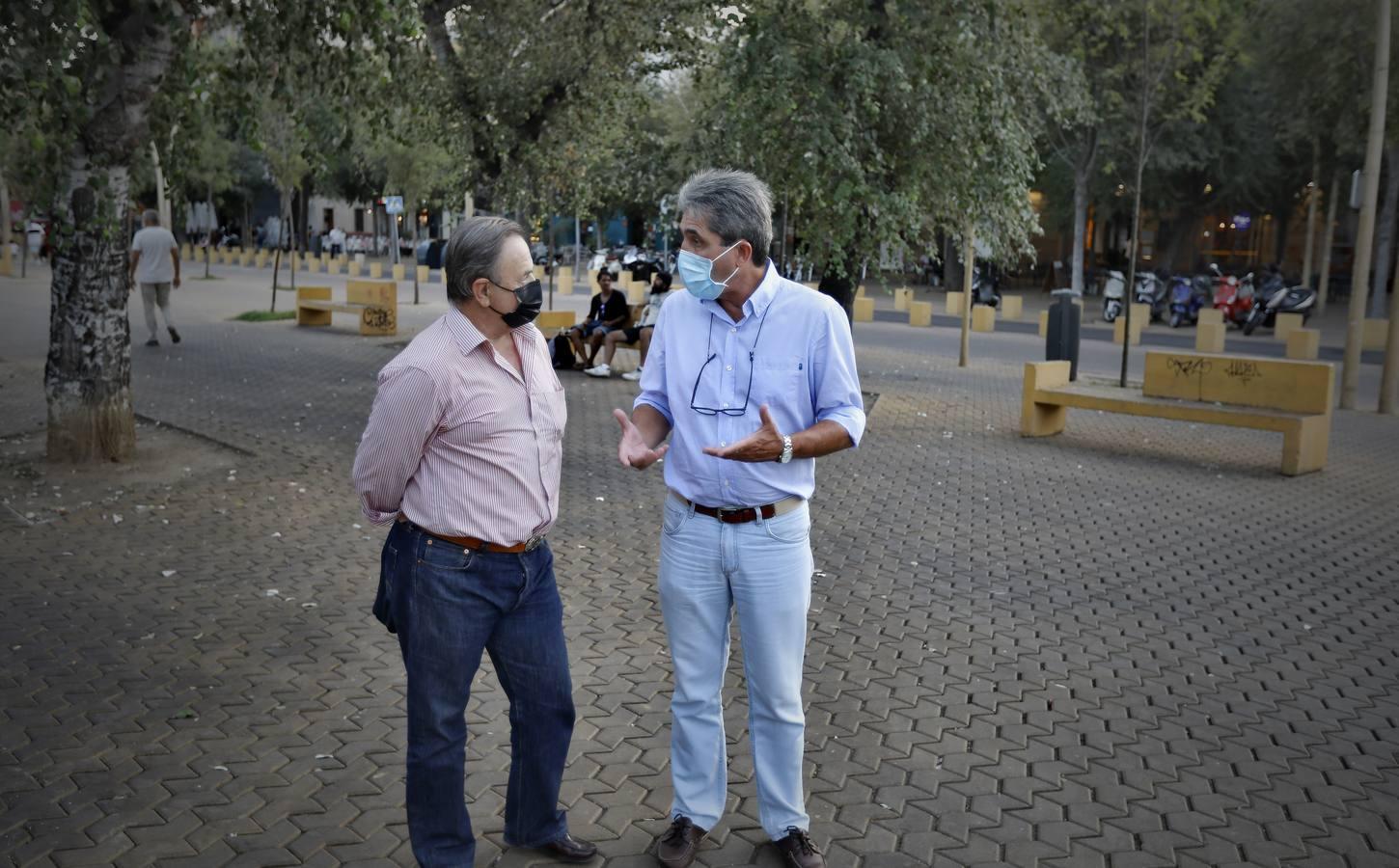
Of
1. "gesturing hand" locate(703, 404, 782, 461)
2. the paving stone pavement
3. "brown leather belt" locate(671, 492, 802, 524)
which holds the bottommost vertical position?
the paving stone pavement

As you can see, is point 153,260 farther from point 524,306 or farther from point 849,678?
point 524,306

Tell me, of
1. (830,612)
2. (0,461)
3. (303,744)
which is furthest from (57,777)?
(0,461)

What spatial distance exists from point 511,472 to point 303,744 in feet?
6.00

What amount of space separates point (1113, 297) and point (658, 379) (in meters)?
28.6

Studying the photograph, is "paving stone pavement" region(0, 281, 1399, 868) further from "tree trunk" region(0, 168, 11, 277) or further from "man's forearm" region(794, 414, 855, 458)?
"tree trunk" region(0, 168, 11, 277)

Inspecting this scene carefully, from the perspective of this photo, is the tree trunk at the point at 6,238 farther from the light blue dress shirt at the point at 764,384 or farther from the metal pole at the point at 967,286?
the light blue dress shirt at the point at 764,384

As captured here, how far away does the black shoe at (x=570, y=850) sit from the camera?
12.8 feet

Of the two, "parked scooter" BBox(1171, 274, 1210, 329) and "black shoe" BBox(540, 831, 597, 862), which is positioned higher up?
"parked scooter" BBox(1171, 274, 1210, 329)

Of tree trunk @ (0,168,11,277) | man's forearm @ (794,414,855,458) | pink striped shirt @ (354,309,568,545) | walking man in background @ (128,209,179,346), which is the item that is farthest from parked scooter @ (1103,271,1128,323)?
tree trunk @ (0,168,11,277)

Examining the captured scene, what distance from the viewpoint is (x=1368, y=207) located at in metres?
15.0

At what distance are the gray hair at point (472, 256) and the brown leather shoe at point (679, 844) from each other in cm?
165

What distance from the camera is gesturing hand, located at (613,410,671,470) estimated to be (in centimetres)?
373

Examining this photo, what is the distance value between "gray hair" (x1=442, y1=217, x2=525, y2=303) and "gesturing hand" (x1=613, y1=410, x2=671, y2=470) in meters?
0.54

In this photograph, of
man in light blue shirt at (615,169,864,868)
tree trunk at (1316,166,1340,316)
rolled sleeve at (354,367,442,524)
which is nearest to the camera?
rolled sleeve at (354,367,442,524)
